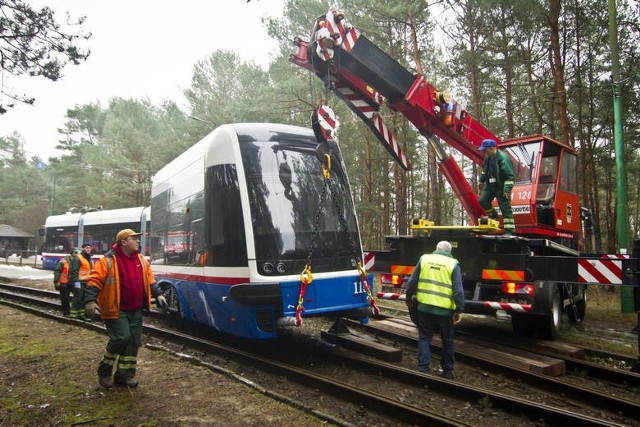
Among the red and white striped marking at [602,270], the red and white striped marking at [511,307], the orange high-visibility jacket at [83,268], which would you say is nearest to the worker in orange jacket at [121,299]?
the red and white striped marking at [511,307]

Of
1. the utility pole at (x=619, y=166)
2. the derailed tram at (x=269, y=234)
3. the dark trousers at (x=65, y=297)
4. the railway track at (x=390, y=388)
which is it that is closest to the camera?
the railway track at (x=390, y=388)

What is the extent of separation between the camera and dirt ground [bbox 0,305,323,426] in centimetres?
400

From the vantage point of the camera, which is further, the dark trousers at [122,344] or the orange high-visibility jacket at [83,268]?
the orange high-visibility jacket at [83,268]

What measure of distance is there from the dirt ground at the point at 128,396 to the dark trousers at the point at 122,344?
0.19m

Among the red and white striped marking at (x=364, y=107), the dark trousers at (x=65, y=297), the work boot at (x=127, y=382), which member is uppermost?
the red and white striped marking at (x=364, y=107)

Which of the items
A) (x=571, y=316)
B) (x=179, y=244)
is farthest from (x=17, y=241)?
(x=571, y=316)

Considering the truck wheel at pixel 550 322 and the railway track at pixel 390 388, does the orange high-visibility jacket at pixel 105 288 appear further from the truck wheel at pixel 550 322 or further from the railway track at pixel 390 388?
the truck wheel at pixel 550 322

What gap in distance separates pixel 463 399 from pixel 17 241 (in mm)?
48505

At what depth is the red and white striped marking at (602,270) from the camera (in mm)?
6363

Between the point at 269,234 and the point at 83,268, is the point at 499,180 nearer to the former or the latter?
the point at 269,234

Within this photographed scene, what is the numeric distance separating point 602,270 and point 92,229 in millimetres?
21317

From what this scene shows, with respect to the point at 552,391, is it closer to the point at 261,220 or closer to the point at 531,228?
the point at 531,228

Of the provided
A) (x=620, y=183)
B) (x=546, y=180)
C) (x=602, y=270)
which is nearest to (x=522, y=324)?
(x=602, y=270)

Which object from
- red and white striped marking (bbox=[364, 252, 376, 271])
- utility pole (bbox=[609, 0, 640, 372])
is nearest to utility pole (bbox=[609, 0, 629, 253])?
utility pole (bbox=[609, 0, 640, 372])
